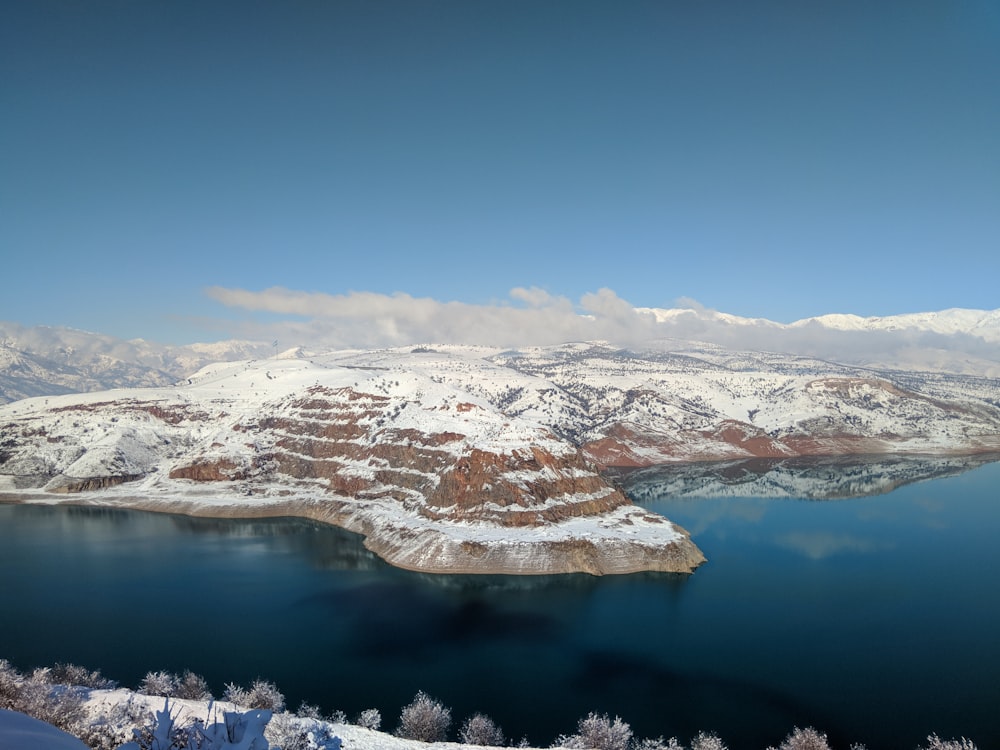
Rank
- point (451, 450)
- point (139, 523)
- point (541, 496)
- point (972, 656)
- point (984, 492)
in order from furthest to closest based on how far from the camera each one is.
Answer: point (984, 492) < point (451, 450) < point (139, 523) < point (541, 496) < point (972, 656)

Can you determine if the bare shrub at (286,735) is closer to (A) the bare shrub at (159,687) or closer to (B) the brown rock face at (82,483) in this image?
(A) the bare shrub at (159,687)

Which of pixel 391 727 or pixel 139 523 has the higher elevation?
pixel 391 727

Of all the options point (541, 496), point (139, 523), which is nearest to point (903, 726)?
point (541, 496)

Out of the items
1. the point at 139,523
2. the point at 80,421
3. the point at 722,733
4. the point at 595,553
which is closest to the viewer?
the point at 722,733

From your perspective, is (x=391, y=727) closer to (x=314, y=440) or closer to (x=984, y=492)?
(x=314, y=440)

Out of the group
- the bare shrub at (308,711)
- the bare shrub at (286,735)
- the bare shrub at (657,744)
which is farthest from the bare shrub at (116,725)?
the bare shrub at (657,744)

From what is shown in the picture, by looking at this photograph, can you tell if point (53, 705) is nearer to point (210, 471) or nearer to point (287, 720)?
point (287, 720)

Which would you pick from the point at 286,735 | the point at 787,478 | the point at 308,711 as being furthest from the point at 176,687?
the point at 787,478
